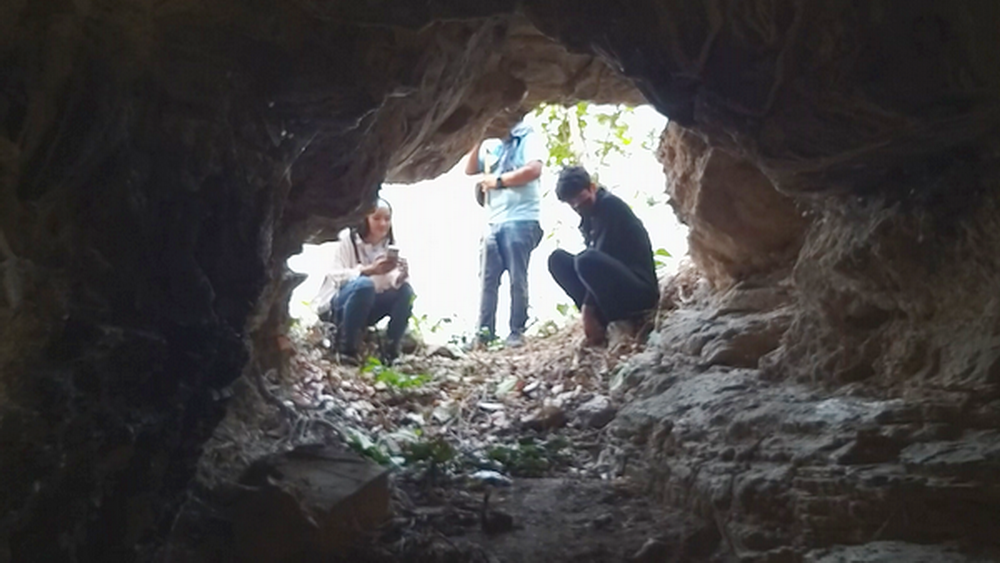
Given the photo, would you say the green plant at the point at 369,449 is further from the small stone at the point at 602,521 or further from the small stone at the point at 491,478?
the small stone at the point at 602,521

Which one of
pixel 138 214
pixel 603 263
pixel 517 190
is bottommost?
pixel 138 214

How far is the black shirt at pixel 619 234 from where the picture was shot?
16.6 feet

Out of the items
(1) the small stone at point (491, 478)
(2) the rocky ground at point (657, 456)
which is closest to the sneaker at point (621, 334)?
(2) the rocky ground at point (657, 456)

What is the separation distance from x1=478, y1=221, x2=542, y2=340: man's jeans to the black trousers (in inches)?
37.6

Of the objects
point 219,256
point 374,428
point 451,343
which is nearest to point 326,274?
point 451,343

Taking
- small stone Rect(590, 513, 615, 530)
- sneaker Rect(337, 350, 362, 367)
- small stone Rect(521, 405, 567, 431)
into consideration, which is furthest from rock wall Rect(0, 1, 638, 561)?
sneaker Rect(337, 350, 362, 367)

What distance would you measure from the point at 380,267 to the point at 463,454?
2.29 m

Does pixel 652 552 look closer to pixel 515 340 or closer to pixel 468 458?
pixel 468 458

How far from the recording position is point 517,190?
5.94 metres

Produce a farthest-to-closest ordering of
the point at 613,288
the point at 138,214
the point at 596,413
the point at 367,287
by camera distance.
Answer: the point at 367,287
the point at 613,288
the point at 596,413
the point at 138,214

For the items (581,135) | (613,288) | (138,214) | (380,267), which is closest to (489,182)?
(581,135)

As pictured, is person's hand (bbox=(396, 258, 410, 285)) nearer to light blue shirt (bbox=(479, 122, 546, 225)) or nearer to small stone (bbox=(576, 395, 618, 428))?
light blue shirt (bbox=(479, 122, 546, 225))

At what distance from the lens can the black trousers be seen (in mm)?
4863

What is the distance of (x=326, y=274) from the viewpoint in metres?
5.71
